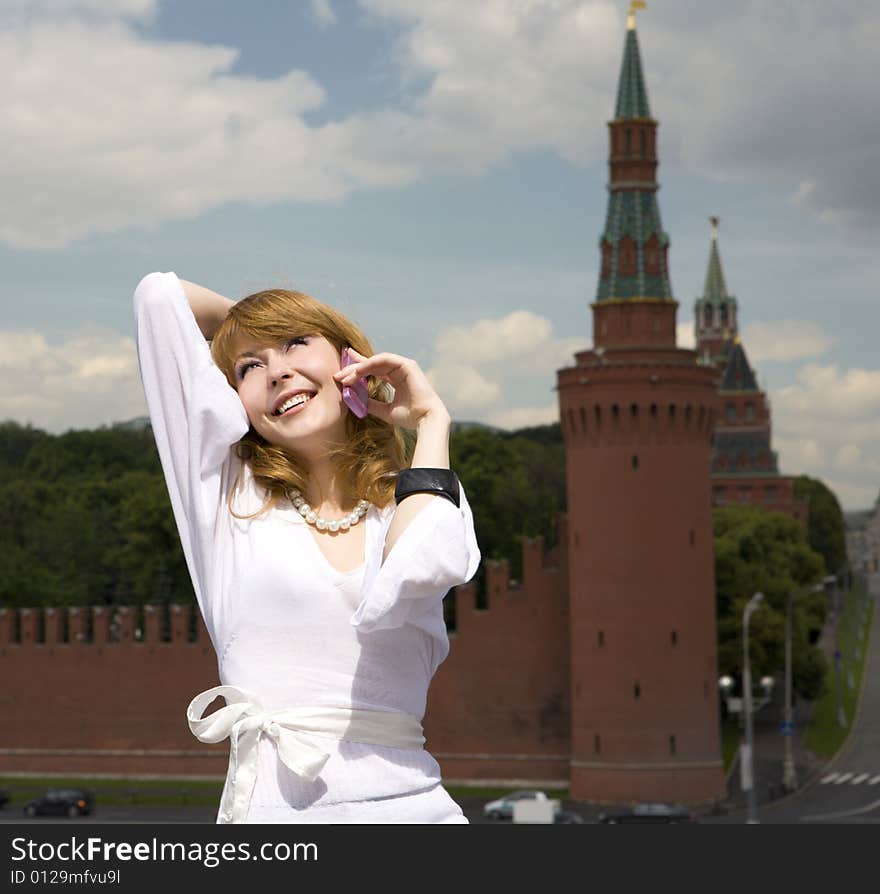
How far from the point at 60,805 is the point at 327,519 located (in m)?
41.8

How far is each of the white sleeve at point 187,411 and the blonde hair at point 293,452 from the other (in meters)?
0.10

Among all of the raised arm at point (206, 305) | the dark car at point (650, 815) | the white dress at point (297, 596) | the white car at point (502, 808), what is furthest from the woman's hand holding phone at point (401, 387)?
the white car at point (502, 808)

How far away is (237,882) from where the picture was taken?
3.75m

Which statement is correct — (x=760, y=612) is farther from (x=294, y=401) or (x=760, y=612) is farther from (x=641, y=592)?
(x=294, y=401)

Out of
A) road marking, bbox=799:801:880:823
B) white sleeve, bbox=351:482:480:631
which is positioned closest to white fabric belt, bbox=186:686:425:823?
white sleeve, bbox=351:482:480:631

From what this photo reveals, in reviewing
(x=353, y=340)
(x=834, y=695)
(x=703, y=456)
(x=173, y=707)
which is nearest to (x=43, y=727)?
(x=173, y=707)

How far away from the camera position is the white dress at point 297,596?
401cm

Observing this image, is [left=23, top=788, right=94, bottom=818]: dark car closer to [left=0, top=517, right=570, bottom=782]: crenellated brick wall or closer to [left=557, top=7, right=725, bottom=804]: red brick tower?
[left=0, top=517, right=570, bottom=782]: crenellated brick wall

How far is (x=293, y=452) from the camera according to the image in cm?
447

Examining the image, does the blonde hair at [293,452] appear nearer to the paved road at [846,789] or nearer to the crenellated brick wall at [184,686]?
the paved road at [846,789]

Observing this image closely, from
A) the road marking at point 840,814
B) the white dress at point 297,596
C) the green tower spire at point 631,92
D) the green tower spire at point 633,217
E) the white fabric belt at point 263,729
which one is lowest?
the road marking at point 840,814

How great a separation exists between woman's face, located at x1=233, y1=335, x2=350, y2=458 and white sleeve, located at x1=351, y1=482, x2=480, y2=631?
488 mm

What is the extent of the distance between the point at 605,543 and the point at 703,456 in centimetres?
367

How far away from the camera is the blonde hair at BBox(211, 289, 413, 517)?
14.5 ft
